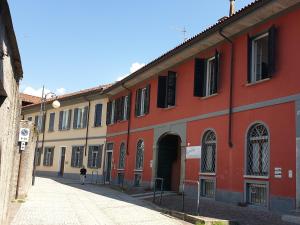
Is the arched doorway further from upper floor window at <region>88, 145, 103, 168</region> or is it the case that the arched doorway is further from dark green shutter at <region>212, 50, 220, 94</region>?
upper floor window at <region>88, 145, 103, 168</region>

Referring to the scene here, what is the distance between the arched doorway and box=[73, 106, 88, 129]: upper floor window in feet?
40.9

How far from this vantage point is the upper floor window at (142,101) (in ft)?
74.1

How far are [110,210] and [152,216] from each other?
1.88m

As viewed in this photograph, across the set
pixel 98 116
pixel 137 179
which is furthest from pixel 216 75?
pixel 98 116

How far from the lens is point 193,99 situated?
58.3 ft

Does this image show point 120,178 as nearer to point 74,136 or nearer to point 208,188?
point 74,136

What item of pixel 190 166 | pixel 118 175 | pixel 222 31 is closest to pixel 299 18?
pixel 222 31

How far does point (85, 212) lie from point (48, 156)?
24.4 meters

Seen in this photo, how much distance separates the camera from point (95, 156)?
3008 centimetres

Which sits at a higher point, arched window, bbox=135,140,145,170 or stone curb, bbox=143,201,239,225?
arched window, bbox=135,140,145,170

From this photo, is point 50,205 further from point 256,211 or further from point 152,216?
point 256,211

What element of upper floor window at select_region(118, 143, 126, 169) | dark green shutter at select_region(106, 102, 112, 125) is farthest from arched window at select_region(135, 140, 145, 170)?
dark green shutter at select_region(106, 102, 112, 125)

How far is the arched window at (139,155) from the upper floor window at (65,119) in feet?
41.2

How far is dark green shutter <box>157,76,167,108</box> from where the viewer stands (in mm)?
20250
